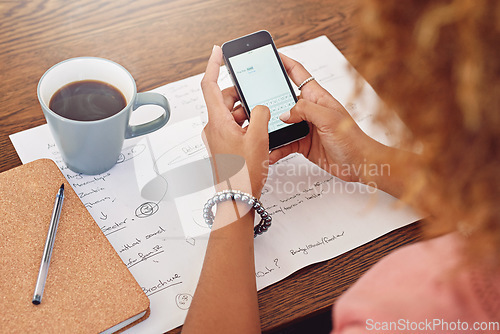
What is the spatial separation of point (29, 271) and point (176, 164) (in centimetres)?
24

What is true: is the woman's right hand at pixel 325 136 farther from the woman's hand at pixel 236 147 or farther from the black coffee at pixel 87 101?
the black coffee at pixel 87 101

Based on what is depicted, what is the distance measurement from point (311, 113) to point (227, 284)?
26 centimetres

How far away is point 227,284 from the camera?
53 centimetres

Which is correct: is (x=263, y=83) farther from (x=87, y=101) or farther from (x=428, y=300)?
(x=428, y=300)

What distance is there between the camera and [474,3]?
0.92ft

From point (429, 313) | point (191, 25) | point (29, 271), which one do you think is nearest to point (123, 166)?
point (29, 271)

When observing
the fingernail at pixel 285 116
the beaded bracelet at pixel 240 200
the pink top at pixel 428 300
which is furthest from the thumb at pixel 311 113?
the pink top at pixel 428 300

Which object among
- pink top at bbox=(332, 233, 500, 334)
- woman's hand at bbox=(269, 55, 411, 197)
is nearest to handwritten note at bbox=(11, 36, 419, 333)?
woman's hand at bbox=(269, 55, 411, 197)

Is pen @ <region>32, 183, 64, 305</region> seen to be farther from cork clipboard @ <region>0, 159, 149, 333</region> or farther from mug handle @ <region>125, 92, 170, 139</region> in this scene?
mug handle @ <region>125, 92, 170, 139</region>

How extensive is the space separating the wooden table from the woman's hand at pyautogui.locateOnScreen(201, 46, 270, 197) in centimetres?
17

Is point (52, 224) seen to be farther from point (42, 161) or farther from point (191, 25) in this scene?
point (191, 25)

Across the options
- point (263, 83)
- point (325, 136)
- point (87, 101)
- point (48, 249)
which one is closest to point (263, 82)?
point (263, 83)

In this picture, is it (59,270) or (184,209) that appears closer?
(59,270)

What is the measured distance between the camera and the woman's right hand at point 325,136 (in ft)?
2.13
